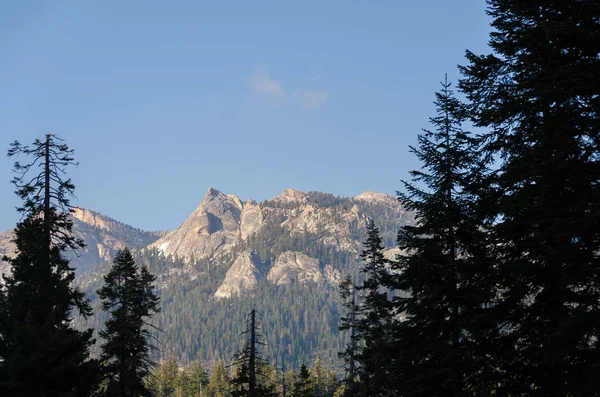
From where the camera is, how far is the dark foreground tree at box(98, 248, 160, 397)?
35312 mm

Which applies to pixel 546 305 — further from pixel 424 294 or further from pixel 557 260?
pixel 424 294

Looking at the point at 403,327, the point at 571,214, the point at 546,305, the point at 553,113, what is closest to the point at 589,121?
the point at 553,113

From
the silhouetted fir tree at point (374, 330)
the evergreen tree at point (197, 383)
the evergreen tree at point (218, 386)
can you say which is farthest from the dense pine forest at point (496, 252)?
the evergreen tree at point (197, 383)

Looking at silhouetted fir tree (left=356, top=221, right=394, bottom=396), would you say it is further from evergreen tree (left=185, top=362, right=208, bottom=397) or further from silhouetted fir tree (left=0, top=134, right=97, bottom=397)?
evergreen tree (left=185, top=362, right=208, bottom=397)

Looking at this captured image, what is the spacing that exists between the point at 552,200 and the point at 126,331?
1114 inches

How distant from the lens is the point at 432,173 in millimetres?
20984

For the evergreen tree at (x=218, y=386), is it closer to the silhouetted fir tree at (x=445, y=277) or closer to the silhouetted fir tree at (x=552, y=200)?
the silhouetted fir tree at (x=445, y=277)

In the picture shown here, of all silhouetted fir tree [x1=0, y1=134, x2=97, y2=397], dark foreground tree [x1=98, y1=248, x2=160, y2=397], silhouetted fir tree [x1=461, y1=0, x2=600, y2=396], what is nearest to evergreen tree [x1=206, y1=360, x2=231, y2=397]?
dark foreground tree [x1=98, y1=248, x2=160, y2=397]

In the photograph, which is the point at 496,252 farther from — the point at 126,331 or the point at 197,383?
the point at 197,383

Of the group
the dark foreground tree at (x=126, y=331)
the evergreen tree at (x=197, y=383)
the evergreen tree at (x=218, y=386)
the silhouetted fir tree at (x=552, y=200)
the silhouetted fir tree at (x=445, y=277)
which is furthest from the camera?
the evergreen tree at (x=197, y=383)

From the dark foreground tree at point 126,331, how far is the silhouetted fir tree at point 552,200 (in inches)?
987

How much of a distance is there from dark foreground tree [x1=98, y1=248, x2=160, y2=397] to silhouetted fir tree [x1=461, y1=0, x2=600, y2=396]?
2507cm

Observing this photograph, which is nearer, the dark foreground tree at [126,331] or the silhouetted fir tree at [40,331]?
the silhouetted fir tree at [40,331]

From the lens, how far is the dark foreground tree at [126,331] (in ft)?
116
